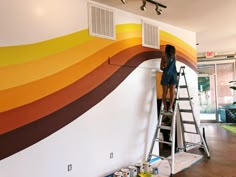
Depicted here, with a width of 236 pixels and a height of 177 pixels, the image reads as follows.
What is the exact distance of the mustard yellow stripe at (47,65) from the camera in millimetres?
2580

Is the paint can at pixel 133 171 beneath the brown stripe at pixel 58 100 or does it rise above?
beneath

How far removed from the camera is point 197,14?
434 centimetres

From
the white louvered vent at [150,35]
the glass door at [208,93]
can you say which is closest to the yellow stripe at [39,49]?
the white louvered vent at [150,35]

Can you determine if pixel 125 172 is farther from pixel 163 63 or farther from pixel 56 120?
pixel 163 63

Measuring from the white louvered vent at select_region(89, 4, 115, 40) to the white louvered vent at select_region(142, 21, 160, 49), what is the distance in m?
0.81

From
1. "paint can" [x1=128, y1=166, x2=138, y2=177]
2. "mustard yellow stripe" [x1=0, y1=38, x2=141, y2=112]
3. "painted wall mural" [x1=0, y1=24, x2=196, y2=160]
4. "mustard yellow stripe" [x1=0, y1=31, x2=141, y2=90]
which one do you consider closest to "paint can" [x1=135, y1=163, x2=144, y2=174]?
"paint can" [x1=128, y1=166, x2=138, y2=177]

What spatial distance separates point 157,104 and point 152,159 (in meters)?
1.07

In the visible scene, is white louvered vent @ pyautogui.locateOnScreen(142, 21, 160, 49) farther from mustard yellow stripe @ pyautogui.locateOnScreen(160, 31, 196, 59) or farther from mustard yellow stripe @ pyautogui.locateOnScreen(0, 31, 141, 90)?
mustard yellow stripe @ pyautogui.locateOnScreen(0, 31, 141, 90)

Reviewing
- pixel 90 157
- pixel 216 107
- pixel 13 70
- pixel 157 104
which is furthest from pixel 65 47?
pixel 216 107

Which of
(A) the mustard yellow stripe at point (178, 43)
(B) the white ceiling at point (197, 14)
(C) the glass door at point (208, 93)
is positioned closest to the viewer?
(B) the white ceiling at point (197, 14)

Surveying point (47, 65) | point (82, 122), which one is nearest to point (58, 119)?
point (82, 122)

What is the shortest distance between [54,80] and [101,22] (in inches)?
48.7

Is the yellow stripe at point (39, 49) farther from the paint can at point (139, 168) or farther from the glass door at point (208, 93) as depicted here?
the glass door at point (208, 93)

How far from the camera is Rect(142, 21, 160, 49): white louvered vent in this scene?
4321 mm
